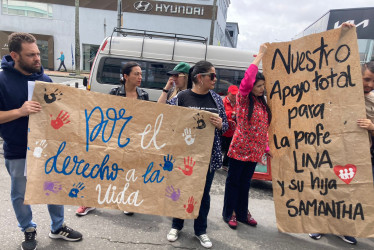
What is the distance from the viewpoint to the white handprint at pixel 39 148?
219cm

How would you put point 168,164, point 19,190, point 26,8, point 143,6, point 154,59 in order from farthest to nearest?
point 143,6 → point 26,8 → point 154,59 → point 168,164 → point 19,190

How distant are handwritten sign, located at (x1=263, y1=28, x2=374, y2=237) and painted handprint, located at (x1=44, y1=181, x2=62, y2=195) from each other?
201 cm

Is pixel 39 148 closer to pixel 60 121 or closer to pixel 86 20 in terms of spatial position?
pixel 60 121

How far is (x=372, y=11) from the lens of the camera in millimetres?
14789

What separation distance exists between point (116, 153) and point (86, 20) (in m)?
23.8

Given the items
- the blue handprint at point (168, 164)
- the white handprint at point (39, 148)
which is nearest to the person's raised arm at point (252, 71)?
the blue handprint at point (168, 164)

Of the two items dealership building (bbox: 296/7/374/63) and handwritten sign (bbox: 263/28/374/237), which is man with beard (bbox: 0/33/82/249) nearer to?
handwritten sign (bbox: 263/28/374/237)

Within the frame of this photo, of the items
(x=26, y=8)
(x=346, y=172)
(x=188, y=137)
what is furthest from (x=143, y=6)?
(x=346, y=172)

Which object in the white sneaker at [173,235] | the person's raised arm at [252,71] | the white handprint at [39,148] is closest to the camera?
the white handprint at [39,148]

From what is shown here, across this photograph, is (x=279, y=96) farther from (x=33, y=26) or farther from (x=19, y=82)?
(x=33, y=26)

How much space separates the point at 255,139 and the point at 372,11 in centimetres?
1679

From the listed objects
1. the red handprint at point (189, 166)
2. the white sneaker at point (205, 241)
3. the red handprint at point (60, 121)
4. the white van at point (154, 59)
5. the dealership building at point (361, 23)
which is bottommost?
the white sneaker at point (205, 241)

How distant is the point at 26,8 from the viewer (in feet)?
73.6

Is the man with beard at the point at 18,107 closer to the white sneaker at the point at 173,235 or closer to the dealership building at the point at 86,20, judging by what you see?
the white sneaker at the point at 173,235
